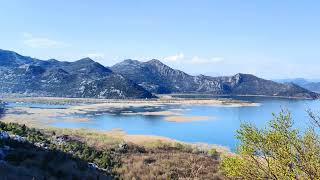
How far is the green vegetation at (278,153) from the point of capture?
15.6m

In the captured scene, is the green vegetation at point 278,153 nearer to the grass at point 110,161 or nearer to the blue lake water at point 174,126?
the grass at point 110,161

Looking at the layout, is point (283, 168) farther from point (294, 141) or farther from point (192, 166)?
point (192, 166)

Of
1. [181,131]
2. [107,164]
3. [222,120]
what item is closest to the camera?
[107,164]

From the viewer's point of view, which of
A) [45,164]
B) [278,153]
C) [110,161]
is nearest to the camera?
[278,153]

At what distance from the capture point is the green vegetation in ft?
51.1

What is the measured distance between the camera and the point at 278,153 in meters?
16.4

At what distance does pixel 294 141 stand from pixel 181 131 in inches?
2742

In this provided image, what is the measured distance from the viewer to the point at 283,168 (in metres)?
16.1

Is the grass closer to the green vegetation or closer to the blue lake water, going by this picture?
the green vegetation

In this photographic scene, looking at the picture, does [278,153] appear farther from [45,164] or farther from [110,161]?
[110,161]

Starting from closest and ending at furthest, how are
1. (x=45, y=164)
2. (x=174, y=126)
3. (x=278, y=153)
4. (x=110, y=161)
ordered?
1. (x=278, y=153)
2. (x=45, y=164)
3. (x=110, y=161)
4. (x=174, y=126)

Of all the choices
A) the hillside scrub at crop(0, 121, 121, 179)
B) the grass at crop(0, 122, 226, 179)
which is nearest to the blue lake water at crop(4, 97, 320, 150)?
the grass at crop(0, 122, 226, 179)

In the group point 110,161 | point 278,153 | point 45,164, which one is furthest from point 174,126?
point 278,153

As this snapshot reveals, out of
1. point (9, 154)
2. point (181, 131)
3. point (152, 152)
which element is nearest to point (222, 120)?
point (181, 131)
